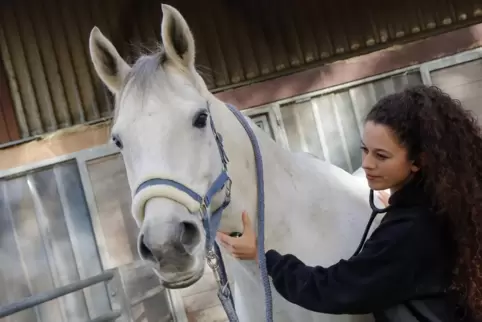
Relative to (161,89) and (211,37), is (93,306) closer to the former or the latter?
(211,37)

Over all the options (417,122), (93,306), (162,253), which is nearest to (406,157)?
(417,122)

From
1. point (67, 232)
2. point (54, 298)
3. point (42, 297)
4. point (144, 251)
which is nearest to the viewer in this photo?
point (144, 251)

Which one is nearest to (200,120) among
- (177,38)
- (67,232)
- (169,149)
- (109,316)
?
(169,149)

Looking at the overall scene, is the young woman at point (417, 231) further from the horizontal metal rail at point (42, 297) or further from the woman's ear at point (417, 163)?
the horizontal metal rail at point (42, 297)

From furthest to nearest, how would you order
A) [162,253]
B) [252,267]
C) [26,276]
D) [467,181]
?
[26,276] < [252,267] < [467,181] < [162,253]

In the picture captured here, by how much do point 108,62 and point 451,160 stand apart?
2.92 ft

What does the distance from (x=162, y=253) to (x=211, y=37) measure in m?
2.47

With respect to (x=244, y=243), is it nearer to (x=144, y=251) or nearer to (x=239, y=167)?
(x=239, y=167)

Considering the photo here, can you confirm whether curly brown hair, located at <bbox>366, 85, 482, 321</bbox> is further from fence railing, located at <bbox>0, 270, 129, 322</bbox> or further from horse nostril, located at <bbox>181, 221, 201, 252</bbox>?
fence railing, located at <bbox>0, 270, 129, 322</bbox>

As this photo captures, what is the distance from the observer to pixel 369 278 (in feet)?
3.52

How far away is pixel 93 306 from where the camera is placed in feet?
9.52

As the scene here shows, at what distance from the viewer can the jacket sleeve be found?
106cm

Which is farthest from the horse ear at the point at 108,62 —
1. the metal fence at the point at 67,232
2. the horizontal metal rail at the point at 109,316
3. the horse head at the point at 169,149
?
the metal fence at the point at 67,232

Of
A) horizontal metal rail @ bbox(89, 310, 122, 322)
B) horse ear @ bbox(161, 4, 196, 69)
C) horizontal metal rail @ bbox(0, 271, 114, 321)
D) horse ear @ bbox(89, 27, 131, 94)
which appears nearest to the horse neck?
horse ear @ bbox(161, 4, 196, 69)
